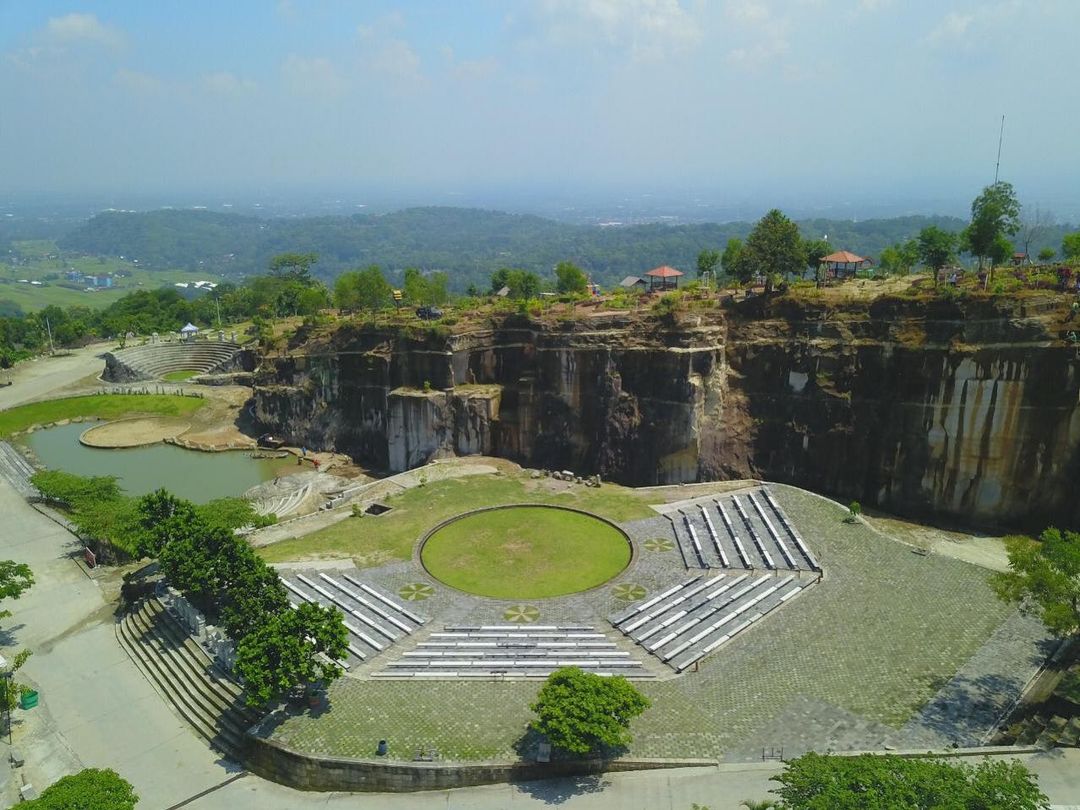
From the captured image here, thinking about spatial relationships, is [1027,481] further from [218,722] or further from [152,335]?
[152,335]

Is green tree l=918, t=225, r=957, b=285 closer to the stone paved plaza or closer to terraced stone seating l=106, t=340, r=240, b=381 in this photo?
the stone paved plaza

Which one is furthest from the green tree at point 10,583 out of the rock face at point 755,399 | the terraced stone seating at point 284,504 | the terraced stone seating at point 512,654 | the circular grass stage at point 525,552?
the rock face at point 755,399

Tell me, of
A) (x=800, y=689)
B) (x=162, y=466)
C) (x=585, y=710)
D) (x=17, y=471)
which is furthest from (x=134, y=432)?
(x=800, y=689)

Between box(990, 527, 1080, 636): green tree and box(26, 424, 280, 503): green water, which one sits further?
box(26, 424, 280, 503): green water

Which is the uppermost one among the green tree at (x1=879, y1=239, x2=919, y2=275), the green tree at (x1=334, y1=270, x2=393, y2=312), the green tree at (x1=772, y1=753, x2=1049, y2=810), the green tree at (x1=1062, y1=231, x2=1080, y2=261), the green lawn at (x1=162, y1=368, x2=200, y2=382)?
the green tree at (x1=1062, y1=231, x2=1080, y2=261)

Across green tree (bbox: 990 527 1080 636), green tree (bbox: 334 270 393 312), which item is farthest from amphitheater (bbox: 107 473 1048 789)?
green tree (bbox: 334 270 393 312)

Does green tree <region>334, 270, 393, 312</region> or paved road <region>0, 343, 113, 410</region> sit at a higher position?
green tree <region>334, 270, 393, 312</region>
